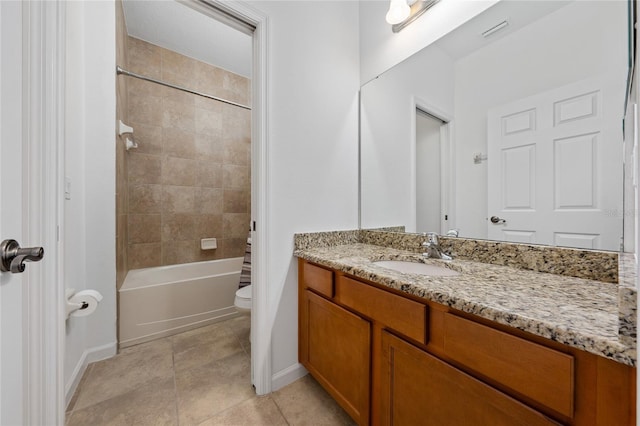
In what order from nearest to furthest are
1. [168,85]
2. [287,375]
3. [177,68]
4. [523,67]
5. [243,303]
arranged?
[523,67] → [287,375] → [243,303] → [168,85] → [177,68]

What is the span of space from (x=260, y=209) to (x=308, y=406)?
1035mm

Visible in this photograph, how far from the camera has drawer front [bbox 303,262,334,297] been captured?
1.14 m

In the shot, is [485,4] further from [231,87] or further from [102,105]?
[231,87]

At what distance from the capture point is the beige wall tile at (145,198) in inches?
93.9

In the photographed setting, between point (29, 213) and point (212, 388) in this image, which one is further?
point (212, 388)

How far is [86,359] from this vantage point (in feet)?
4.98

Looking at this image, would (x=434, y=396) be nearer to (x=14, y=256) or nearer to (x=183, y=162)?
(x=14, y=256)

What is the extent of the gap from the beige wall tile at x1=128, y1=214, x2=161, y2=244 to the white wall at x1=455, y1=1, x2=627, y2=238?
2.71 m

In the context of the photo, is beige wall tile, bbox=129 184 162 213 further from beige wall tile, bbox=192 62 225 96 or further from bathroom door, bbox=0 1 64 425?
bathroom door, bbox=0 1 64 425

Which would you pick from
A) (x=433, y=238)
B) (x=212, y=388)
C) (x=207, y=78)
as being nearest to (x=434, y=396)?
(x=433, y=238)

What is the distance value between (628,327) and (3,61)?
4.28ft

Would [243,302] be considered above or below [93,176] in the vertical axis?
below

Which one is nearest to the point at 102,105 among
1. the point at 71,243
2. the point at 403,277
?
Result: the point at 71,243

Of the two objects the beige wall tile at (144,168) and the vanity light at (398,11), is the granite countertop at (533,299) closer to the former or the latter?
the vanity light at (398,11)
